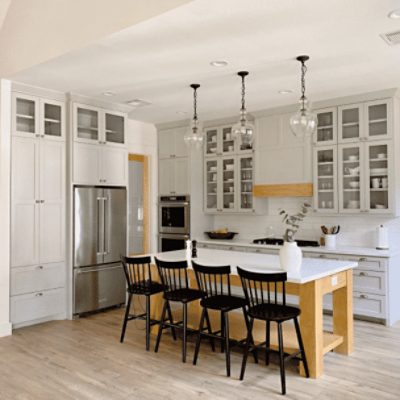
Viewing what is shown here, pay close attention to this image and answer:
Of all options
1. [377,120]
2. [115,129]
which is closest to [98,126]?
[115,129]

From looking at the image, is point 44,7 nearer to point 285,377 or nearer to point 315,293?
point 315,293

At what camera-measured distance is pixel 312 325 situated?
11.8 ft

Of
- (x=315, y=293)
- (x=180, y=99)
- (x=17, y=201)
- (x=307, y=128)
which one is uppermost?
(x=180, y=99)

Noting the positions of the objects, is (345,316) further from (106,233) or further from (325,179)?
(106,233)

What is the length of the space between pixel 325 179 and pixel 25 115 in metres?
3.94

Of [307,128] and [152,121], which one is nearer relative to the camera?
[307,128]

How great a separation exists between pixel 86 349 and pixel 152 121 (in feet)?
13.4

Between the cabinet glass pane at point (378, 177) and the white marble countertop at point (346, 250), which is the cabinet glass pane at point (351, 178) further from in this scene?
the white marble countertop at point (346, 250)

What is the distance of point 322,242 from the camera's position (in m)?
6.04

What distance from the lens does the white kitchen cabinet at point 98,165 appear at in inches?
217

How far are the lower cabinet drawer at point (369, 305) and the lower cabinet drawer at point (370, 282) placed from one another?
0.20 feet

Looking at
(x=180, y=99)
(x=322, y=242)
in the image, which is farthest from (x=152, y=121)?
(x=322, y=242)

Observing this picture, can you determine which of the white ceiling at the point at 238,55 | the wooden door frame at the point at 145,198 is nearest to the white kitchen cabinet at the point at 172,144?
the wooden door frame at the point at 145,198

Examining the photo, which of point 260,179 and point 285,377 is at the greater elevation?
point 260,179
